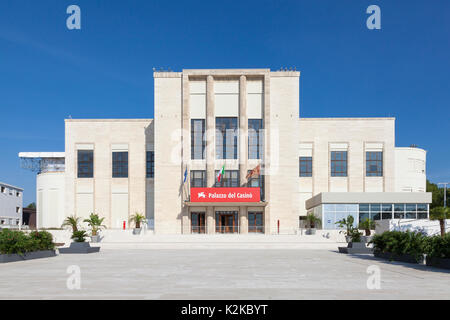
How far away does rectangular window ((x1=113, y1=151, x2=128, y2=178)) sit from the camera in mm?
57500

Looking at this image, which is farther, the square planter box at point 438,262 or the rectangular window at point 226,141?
the rectangular window at point 226,141

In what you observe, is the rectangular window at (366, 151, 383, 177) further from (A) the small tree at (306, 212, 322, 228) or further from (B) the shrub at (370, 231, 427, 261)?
(B) the shrub at (370, 231, 427, 261)

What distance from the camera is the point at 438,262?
656 inches

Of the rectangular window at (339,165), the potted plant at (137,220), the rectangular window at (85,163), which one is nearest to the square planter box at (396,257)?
the potted plant at (137,220)

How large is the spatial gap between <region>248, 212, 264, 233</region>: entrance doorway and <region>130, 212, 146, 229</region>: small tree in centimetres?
1359

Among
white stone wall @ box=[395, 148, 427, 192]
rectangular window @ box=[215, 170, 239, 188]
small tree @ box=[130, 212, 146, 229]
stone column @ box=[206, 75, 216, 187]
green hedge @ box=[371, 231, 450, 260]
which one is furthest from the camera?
white stone wall @ box=[395, 148, 427, 192]

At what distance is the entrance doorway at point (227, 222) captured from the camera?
2032 inches

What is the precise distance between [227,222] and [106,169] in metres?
18.5

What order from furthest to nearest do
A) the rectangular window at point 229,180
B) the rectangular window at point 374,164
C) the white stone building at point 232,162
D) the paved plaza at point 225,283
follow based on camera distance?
1. the rectangular window at point 374,164
2. the rectangular window at point 229,180
3. the white stone building at point 232,162
4. the paved plaza at point 225,283

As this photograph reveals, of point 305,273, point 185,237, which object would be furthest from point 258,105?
point 305,273

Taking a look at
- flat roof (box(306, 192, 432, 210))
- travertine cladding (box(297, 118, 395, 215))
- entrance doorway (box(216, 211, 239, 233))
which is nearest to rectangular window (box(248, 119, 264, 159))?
travertine cladding (box(297, 118, 395, 215))

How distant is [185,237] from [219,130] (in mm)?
15587

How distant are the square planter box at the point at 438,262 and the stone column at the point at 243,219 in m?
34.3

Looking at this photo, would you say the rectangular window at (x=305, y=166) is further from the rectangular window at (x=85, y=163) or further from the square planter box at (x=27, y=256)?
the square planter box at (x=27, y=256)
